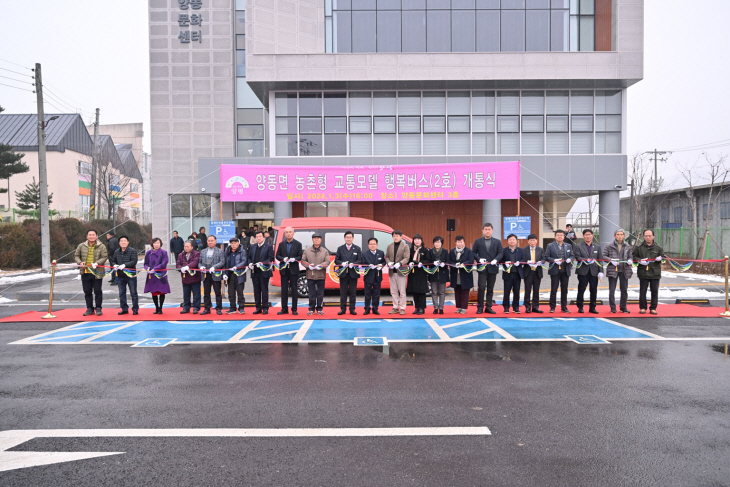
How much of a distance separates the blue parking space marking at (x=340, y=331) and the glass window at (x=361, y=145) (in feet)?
45.2

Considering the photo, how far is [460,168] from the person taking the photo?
19812mm

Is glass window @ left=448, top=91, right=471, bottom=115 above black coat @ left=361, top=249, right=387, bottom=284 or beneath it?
above

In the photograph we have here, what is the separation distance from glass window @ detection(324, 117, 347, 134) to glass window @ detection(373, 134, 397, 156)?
61.3 inches

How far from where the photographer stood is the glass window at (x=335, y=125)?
23266mm

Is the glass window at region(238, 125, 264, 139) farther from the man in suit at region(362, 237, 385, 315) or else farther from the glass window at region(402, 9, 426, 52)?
the man in suit at region(362, 237, 385, 315)

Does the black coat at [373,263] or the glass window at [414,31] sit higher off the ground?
the glass window at [414,31]

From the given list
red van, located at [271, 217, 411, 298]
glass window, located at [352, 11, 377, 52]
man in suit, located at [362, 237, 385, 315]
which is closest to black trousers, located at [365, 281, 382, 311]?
man in suit, located at [362, 237, 385, 315]

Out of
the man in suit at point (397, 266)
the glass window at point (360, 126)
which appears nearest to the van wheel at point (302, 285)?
the man in suit at point (397, 266)

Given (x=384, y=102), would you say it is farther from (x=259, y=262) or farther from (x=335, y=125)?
(x=259, y=262)

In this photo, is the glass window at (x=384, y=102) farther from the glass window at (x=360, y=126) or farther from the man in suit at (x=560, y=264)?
the man in suit at (x=560, y=264)

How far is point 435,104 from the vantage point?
927 inches

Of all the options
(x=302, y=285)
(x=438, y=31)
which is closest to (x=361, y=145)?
(x=438, y=31)

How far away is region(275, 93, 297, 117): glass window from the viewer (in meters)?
23.4

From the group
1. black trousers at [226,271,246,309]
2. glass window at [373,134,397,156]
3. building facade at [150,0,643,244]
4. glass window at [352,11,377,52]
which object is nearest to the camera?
black trousers at [226,271,246,309]
